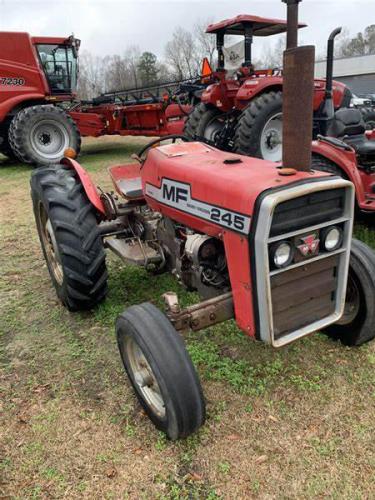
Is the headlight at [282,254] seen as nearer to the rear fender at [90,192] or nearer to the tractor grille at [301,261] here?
the tractor grille at [301,261]

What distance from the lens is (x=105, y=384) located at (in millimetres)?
2443

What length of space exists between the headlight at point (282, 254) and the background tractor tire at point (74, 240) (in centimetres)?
139

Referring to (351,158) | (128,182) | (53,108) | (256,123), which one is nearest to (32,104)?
(53,108)

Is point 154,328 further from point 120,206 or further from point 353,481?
point 120,206

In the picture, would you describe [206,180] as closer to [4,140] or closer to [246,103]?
[246,103]

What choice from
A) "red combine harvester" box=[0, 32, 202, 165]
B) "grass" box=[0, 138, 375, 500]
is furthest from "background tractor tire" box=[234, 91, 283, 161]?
"grass" box=[0, 138, 375, 500]

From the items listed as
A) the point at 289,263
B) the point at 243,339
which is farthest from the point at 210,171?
the point at 243,339

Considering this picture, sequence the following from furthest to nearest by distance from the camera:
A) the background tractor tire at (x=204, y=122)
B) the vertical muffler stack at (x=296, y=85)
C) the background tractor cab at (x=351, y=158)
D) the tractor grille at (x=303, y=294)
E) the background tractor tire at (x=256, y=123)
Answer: the background tractor tire at (x=204, y=122), the background tractor tire at (x=256, y=123), the background tractor cab at (x=351, y=158), the tractor grille at (x=303, y=294), the vertical muffler stack at (x=296, y=85)

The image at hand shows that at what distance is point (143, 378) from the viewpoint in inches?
85.4

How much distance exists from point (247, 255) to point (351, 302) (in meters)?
0.99

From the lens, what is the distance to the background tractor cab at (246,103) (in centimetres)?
580

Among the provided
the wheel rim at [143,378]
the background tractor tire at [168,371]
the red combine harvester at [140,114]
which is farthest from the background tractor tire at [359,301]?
the red combine harvester at [140,114]

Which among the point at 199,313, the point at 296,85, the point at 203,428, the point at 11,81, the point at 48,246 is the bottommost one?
the point at 203,428

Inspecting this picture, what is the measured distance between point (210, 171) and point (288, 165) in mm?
412
